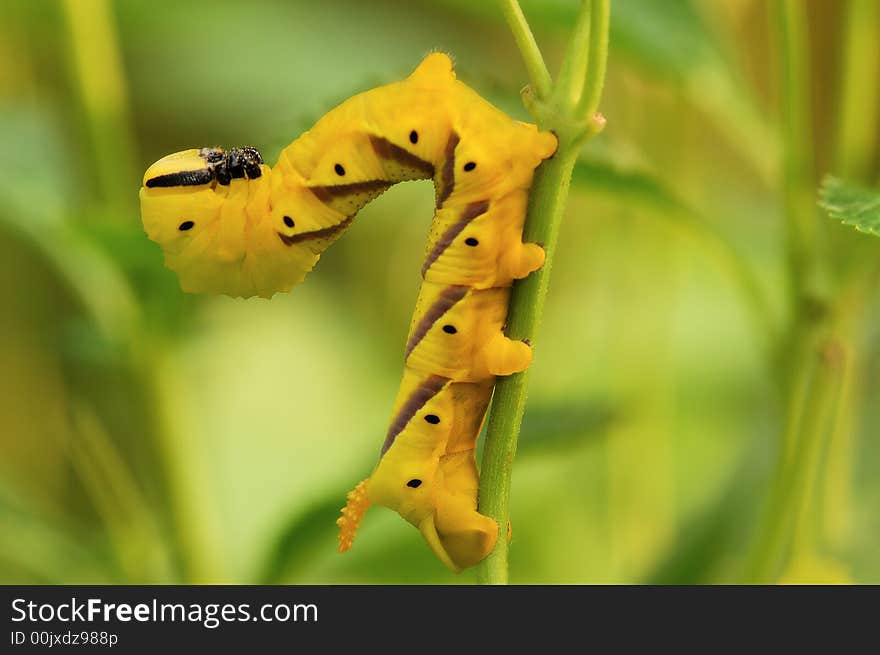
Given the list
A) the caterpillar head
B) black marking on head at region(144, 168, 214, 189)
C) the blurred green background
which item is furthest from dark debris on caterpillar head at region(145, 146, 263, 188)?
the caterpillar head

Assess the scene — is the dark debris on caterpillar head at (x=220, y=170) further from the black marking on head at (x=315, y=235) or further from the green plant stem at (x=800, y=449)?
the green plant stem at (x=800, y=449)

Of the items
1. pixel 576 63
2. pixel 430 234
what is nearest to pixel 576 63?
pixel 576 63

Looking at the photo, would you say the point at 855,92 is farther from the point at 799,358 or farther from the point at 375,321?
the point at 375,321

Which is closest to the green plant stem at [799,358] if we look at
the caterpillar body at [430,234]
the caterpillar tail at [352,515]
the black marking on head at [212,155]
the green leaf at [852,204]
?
the green leaf at [852,204]

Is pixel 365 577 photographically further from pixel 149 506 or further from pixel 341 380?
pixel 341 380

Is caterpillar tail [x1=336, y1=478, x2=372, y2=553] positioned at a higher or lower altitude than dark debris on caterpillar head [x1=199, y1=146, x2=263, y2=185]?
lower

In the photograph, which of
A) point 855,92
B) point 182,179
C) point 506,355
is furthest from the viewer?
point 855,92

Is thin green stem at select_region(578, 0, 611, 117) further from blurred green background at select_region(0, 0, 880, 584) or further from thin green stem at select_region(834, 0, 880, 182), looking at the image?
thin green stem at select_region(834, 0, 880, 182)
